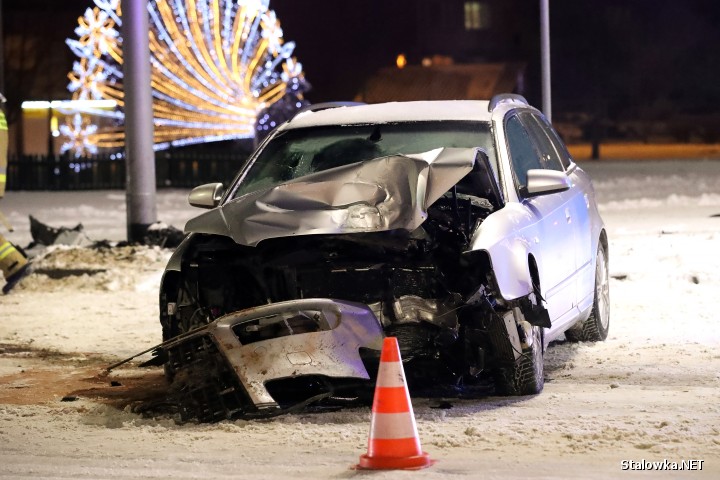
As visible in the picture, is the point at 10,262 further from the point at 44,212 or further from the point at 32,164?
the point at 32,164

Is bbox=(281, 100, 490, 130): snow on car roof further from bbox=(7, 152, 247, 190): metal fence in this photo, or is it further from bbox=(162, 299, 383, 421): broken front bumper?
bbox=(7, 152, 247, 190): metal fence

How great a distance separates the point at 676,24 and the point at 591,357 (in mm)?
68185

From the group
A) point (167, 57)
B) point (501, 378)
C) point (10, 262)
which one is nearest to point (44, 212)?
point (167, 57)

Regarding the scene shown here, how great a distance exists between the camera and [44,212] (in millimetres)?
25281

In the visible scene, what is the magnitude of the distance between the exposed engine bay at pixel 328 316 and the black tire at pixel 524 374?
0.03 meters

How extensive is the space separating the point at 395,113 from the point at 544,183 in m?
1.24

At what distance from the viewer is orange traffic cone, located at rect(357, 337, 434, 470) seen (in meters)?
5.90

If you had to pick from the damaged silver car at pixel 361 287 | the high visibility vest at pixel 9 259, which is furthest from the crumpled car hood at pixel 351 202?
the high visibility vest at pixel 9 259

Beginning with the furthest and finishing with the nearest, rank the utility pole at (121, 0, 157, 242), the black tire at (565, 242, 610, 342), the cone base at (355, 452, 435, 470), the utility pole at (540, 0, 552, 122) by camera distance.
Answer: the utility pole at (540, 0, 552, 122) → the utility pole at (121, 0, 157, 242) → the black tire at (565, 242, 610, 342) → the cone base at (355, 452, 435, 470)

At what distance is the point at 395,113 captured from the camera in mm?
8727

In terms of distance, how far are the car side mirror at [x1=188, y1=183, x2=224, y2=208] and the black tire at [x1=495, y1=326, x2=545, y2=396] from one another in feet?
7.41

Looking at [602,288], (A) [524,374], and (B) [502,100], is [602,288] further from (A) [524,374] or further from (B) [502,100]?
(A) [524,374]

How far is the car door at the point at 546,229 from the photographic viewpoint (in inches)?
308

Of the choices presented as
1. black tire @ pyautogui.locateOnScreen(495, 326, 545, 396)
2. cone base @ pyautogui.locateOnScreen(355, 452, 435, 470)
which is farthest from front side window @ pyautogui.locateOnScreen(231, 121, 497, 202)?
cone base @ pyautogui.locateOnScreen(355, 452, 435, 470)
